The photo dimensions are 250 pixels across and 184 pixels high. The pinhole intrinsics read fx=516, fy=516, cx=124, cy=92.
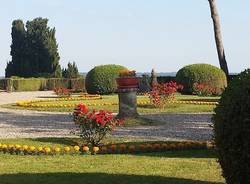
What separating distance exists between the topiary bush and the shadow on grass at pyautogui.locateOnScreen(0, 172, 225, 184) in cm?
2506

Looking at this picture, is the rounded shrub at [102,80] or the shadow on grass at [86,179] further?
the rounded shrub at [102,80]

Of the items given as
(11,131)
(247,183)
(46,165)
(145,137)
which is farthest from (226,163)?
(11,131)

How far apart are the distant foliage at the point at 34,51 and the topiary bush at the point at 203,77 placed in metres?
25.5

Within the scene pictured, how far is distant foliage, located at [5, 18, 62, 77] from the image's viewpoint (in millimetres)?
59250

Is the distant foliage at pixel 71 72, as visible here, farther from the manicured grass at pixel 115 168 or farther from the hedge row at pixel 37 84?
the manicured grass at pixel 115 168

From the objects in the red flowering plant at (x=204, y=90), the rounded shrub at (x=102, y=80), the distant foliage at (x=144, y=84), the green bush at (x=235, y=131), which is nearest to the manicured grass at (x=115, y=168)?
the green bush at (x=235, y=131)

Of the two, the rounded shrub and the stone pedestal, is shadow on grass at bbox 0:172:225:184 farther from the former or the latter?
the rounded shrub

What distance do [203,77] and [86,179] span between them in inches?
1015

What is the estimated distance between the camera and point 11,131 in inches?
540

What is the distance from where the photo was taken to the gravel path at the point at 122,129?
41.5ft

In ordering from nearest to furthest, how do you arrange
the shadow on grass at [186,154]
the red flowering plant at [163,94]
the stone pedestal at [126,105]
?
the shadow on grass at [186,154]
the stone pedestal at [126,105]
the red flowering plant at [163,94]

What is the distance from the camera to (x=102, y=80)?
33.9m

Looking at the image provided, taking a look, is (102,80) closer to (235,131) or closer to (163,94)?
(163,94)

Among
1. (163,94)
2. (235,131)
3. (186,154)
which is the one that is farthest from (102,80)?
(235,131)
